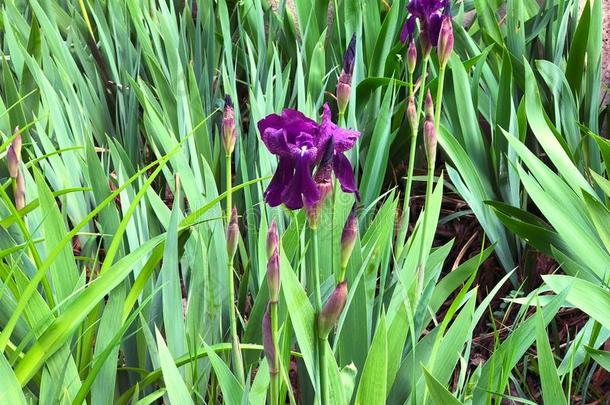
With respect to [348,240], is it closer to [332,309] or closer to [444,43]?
[332,309]

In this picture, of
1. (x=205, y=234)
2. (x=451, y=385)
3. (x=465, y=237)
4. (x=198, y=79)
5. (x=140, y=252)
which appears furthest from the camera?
(x=198, y=79)

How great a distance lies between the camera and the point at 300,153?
69 centimetres

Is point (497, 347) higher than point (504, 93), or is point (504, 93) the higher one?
point (504, 93)

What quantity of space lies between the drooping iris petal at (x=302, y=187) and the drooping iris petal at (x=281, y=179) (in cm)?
1

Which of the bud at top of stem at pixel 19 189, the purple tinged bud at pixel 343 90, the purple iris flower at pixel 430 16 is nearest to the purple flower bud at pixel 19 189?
the bud at top of stem at pixel 19 189

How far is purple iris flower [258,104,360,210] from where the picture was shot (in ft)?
2.24

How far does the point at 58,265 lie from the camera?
103 cm

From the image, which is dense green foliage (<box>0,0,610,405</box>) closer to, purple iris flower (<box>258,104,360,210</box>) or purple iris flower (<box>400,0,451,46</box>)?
purple iris flower (<box>258,104,360,210</box>)

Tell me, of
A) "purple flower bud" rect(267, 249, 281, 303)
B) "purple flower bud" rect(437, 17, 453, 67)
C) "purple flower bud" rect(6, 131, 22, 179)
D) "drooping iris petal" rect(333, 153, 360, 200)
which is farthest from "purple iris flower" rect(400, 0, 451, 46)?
"purple flower bud" rect(6, 131, 22, 179)

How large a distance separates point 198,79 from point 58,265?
2.79ft

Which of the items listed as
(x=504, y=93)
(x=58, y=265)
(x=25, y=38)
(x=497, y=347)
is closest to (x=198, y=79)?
(x=25, y=38)

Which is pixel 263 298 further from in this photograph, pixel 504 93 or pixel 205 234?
pixel 504 93

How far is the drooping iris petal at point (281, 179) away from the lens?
71 cm

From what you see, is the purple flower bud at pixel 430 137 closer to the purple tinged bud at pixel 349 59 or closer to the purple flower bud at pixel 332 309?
the purple tinged bud at pixel 349 59
